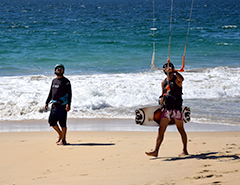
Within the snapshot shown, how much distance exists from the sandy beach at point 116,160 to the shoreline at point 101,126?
0.52 m

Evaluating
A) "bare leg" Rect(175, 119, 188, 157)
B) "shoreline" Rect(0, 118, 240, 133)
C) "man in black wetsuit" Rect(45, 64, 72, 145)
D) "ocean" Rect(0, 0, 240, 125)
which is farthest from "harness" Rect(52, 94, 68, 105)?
"ocean" Rect(0, 0, 240, 125)

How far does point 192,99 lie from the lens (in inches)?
418

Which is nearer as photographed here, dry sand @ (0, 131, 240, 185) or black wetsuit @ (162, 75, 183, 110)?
dry sand @ (0, 131, 240, 185)

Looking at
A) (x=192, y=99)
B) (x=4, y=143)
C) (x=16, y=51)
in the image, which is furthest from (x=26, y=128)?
(x=16, y=51)

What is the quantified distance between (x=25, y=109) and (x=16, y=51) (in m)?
14.5

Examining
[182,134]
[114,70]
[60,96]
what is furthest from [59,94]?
[114,70]

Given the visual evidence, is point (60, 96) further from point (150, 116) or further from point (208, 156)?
point (208, 156)

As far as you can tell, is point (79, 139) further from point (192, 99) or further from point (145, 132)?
point (192, 99)

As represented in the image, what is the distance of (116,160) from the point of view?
499cm

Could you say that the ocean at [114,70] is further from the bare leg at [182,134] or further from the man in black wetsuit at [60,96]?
the bare leg at [182,134]

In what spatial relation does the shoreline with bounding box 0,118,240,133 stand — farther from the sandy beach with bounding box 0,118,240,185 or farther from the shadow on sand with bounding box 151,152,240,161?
the shadow on sand with bounding box 151,152,240,161

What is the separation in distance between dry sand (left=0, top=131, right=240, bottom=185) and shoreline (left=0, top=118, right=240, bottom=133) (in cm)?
58

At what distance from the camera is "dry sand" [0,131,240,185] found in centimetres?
408

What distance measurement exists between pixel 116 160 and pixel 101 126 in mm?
2792
